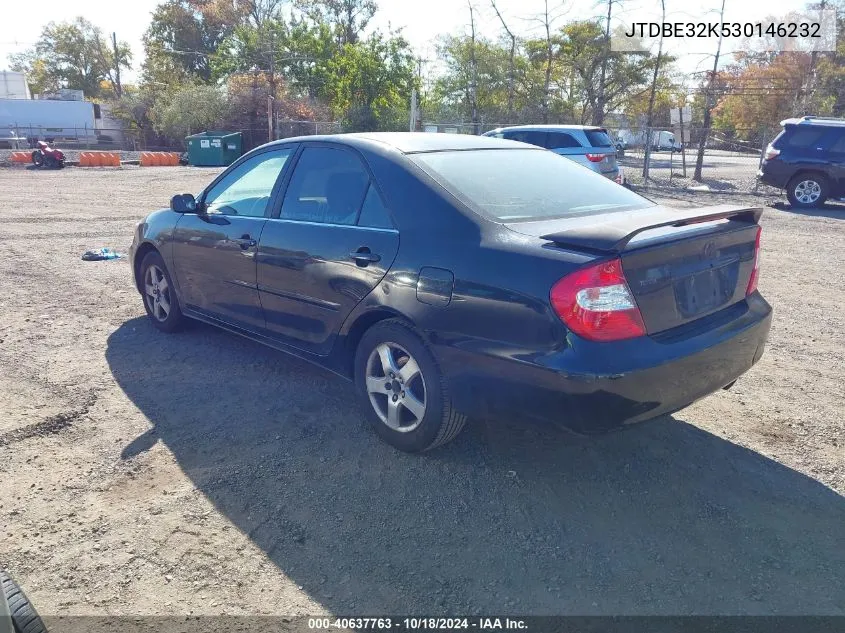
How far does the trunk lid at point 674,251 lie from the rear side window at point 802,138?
1308 centimetres

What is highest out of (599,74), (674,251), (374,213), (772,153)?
(599,74)

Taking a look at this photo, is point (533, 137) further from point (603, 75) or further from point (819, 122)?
point (603, 75)

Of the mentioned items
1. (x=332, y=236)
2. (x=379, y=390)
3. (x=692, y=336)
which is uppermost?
(x=332, y=236)

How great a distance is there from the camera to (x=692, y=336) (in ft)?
10.0

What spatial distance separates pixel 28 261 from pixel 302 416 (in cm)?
648

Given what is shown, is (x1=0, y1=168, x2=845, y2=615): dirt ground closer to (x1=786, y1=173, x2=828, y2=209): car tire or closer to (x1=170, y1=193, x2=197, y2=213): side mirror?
(x1=170, y1=193, x2=197, y2=213): side mirror

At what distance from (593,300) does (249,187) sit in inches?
111

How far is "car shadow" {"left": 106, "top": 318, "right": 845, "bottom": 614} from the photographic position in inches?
99.7

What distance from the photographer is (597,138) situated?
15.0 metres

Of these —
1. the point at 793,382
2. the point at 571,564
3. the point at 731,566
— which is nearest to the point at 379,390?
the point at 571,564

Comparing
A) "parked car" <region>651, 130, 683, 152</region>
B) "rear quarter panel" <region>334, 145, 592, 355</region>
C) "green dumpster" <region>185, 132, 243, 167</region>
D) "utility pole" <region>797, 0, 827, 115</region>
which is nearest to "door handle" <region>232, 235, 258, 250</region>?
"rear quarter panel" <region>334, 145, 592, 355</region>

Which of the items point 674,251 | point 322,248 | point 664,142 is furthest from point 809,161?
point 664,142

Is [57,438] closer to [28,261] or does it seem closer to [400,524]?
[400,524]

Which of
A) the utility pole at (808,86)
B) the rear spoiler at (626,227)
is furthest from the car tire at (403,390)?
the utility pole at (808,86)
